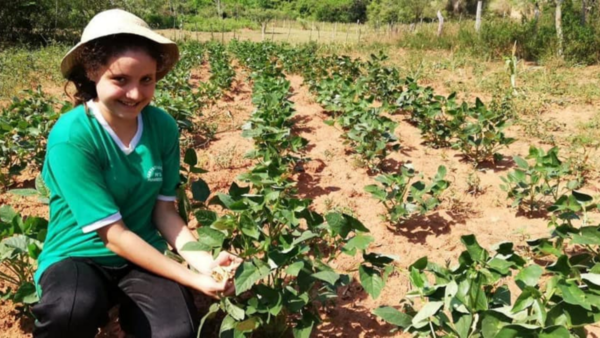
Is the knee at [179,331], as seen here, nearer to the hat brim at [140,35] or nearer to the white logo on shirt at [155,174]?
the white logo on shirt at [155,174]

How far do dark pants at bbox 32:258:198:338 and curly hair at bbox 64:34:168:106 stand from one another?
656mm

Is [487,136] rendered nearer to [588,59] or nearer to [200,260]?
[200,260]

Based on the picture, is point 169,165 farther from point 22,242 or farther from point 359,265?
point 359,265

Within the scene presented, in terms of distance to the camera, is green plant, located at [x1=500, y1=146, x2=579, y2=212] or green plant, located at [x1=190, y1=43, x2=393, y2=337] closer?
green plant, located at [x1=190, y1=43, x2=393, y2=337]

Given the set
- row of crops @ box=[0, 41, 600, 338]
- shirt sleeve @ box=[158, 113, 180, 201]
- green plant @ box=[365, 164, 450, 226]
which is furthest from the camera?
green plant @ box=[365, 164, 450, 226]

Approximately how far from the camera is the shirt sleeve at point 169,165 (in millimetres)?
1952

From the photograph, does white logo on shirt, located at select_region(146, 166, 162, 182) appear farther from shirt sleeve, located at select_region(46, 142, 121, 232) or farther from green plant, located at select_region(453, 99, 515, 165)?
green plant, located at select_region(453, 99, 515, 165)

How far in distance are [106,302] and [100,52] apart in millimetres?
877

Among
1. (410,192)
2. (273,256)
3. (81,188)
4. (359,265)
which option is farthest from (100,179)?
(410,192)

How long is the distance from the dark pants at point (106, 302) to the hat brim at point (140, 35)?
0.72 meters

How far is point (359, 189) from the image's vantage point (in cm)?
356

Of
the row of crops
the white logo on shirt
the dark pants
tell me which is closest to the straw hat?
the white logo on shirt

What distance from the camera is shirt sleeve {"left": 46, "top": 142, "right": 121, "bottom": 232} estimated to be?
62.7 inches

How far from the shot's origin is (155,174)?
1852 mm
